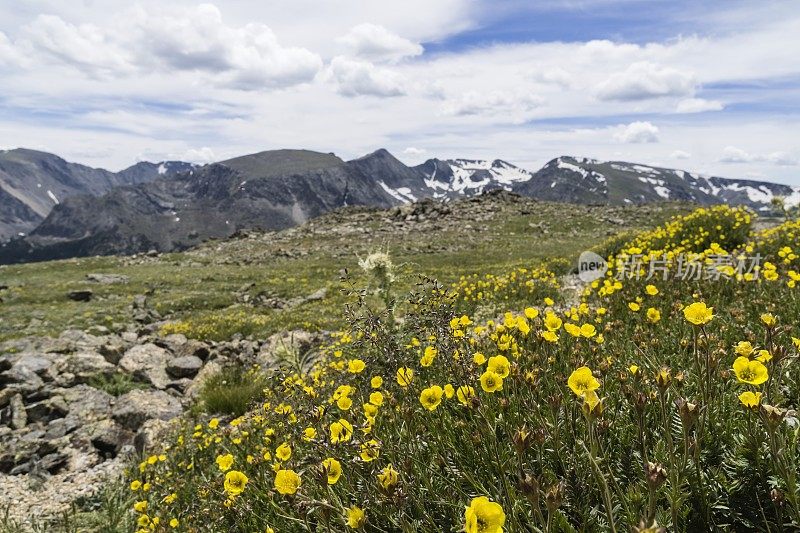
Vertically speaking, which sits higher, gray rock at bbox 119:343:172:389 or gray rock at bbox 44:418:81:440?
gray rock at bbox 44:418:81:440

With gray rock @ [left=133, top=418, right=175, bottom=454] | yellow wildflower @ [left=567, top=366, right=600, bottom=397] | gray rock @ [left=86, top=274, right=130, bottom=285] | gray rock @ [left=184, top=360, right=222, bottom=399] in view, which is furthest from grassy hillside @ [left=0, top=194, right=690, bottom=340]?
yellow wildflower @ [left=567, top=366, right=600, bottom=397]

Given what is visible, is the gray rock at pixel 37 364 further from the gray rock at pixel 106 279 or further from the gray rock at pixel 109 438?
the gray rock at pixel 106 279

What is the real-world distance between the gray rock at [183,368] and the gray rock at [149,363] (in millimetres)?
172

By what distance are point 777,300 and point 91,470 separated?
996 centimetres

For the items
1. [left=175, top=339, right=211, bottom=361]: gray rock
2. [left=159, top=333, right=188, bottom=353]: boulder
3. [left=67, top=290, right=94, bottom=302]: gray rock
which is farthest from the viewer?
[left=67, top=290, right=94, bottom=302]: gray rock

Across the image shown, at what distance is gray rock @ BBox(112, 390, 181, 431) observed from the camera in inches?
337

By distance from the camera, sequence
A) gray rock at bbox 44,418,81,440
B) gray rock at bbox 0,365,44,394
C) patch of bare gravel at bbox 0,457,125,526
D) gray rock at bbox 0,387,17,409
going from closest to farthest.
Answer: patch of bare gravel at bbox 0,457,125,526
gray rock at bbox 44,418,81,440
gray rock at bbox 0,387,17,409
gray rock at bbox 0,365,44,394

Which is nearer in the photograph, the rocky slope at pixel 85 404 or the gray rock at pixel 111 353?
the rocky slope at pixel 85 404

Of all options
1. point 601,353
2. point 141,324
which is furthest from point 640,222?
point 601,353

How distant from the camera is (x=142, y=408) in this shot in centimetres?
873

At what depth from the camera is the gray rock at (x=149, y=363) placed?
11109 mm

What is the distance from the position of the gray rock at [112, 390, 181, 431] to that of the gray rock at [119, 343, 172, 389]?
136 centimetres

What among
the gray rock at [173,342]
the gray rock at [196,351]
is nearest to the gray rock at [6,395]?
the gray rock at [196,351]

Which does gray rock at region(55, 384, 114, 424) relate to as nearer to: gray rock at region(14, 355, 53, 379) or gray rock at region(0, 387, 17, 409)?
gray rock at region(0, 387, 17, 409)
